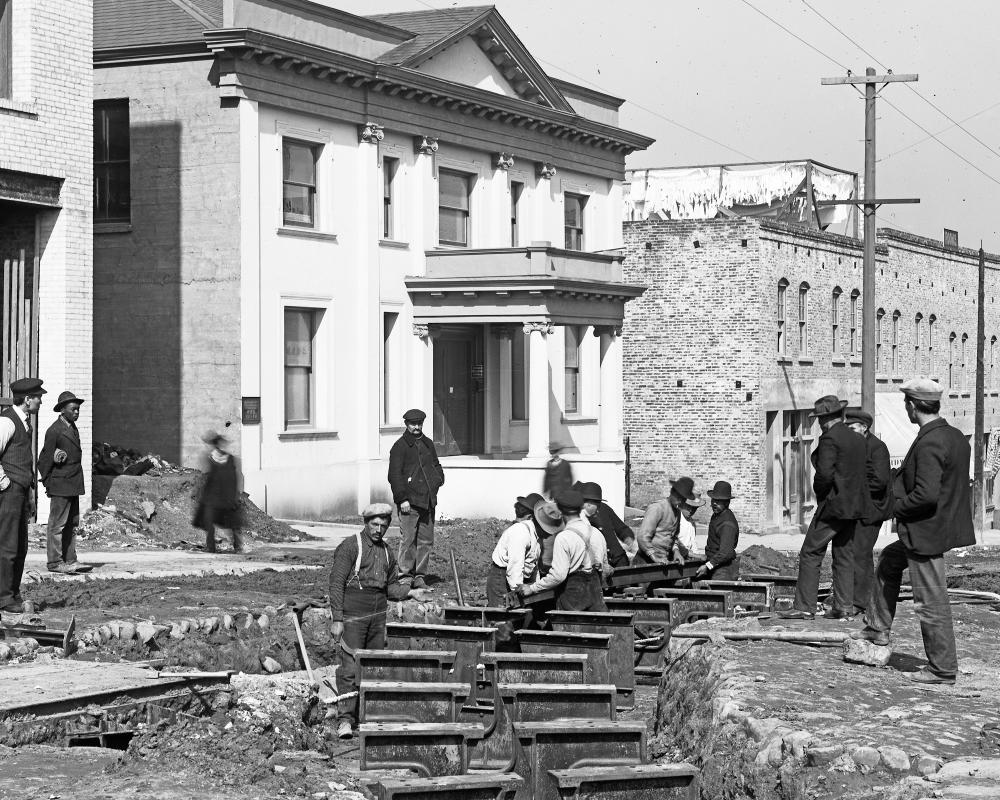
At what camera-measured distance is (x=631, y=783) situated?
8383mm

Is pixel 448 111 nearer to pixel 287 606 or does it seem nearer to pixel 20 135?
pixel 20 135

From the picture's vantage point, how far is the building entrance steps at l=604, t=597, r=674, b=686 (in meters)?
14.2

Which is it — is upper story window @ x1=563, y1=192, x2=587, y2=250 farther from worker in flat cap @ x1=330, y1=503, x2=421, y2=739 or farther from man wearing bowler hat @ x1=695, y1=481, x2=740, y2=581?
worker in flat cap @ x1=330, y1=503, x2=421, y2=739

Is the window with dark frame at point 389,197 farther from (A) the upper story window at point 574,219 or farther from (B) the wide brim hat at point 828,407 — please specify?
(B) the wide brim hat at point 828,407

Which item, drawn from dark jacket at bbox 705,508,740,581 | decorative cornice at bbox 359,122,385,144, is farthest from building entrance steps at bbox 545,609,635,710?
decorative cornice at bbox 359,122,385,144

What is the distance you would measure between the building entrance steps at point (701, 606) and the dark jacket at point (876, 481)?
2636mm

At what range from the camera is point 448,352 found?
107 ft

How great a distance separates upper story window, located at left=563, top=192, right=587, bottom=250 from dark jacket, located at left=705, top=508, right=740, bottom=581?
20.3 meters

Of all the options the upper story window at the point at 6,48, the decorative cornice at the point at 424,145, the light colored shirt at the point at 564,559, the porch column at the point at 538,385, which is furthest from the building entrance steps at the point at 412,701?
the decorative cornice at the point at 424,145

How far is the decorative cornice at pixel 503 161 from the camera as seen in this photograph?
32906mm

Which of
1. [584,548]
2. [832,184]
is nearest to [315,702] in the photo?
[584,548]

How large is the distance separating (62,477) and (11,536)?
316 cm

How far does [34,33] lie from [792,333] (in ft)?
74.5

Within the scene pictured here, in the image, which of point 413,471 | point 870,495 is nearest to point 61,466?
point 413,471
